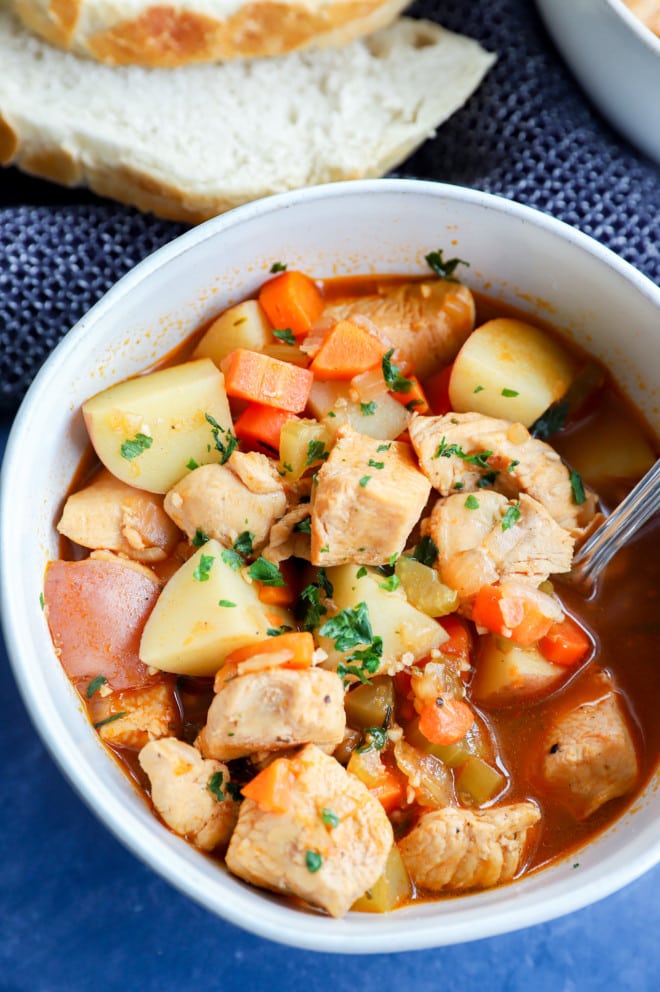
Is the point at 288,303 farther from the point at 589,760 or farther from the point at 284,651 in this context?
the point at 589,760

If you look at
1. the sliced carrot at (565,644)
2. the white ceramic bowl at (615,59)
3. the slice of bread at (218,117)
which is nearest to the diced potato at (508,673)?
the sliced carrot at (565,644)

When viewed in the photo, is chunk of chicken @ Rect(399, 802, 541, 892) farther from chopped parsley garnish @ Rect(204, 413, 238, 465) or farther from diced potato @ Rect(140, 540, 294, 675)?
chopped parsley garnish @ Rect(204, 413, 238, 465)

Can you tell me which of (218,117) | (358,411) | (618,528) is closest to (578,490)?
(618,528)

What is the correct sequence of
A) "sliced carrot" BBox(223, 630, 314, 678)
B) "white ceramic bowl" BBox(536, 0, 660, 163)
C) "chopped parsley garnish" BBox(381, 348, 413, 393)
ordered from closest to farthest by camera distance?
"sliced carrot" BBox(223, 630, 314, 678) < "chopped parsley garnish" BBox(381, 348, 413, 393) < "white ceramic bowl" BBox(536, 0, 660, 163)

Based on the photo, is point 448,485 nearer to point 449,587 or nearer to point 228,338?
point 449,587

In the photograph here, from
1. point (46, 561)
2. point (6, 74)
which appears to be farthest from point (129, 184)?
point (46, 561)

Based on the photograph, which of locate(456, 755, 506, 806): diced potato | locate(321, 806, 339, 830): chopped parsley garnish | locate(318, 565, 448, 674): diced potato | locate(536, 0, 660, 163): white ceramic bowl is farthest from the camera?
locate(536, 0, 660, 163): white ceramic bowl

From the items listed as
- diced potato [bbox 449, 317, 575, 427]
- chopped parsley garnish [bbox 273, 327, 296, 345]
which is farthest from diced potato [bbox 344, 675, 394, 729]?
chopped parsley garnish [bbox 273, 327, 296, 345]

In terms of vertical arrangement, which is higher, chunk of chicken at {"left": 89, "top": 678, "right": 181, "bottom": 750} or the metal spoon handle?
the metal spoon handle
